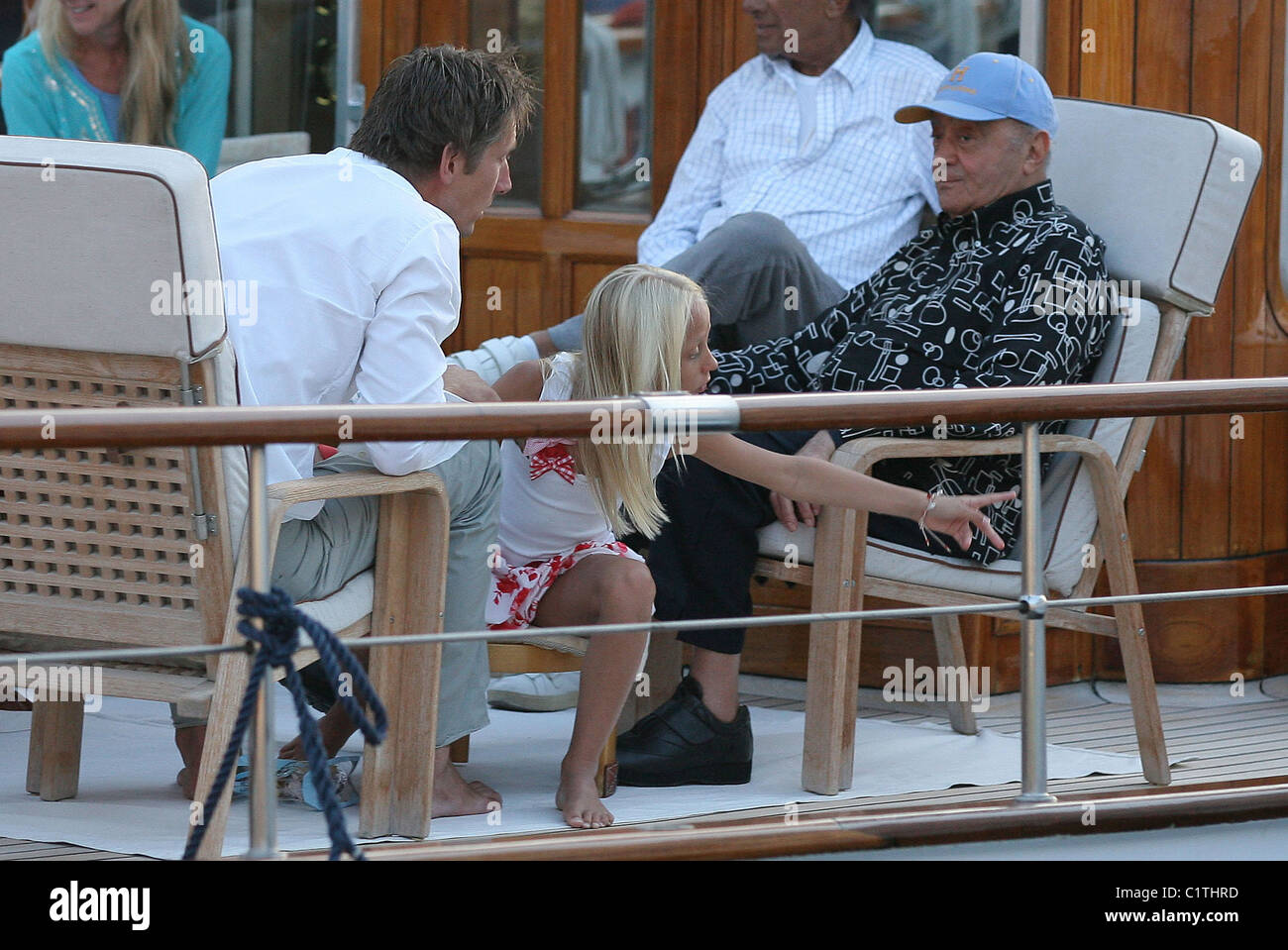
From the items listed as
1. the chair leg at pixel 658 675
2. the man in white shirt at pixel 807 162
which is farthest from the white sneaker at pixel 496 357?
the chair leg at pixel 658 675

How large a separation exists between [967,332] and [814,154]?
846mm

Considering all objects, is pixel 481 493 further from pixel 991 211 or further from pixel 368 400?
pixel 991 211

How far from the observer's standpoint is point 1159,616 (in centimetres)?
361

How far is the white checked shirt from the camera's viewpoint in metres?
3.63

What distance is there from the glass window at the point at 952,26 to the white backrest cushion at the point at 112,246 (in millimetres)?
2202

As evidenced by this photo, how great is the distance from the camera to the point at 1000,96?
3.05 m

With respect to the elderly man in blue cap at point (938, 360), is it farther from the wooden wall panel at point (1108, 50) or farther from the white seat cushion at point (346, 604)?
the white seat cushion at point (346, 604)

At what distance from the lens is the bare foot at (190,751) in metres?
2.61
